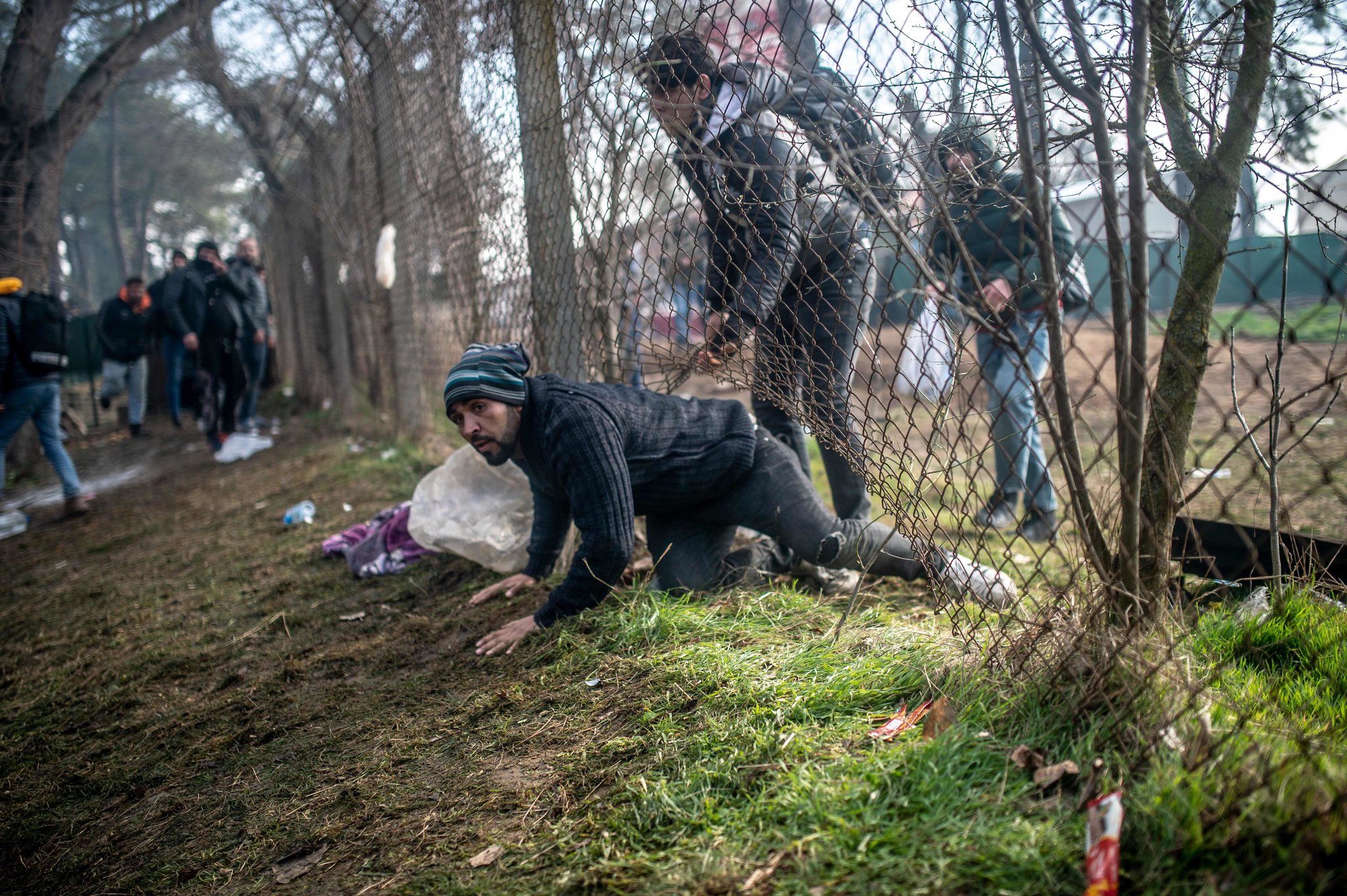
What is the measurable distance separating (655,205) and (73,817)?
246 centimetres

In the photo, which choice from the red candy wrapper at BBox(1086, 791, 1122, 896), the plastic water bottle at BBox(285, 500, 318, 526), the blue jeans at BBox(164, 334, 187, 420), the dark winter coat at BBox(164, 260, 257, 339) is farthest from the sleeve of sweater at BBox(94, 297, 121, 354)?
the red candy wrapper at BBox(1086, 791, 1122, 896)

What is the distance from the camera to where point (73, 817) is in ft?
7.13

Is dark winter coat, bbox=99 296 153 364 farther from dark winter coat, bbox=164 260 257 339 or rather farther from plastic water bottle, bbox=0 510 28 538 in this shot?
plastic water bottle, bbox=0 510 28 538

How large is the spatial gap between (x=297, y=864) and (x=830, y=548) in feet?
5.60

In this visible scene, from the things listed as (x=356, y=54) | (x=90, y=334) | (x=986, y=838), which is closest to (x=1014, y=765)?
(x=986, y=838)

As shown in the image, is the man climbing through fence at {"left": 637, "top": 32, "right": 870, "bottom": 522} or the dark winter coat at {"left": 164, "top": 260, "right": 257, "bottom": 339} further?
the dark winter coat at {"left": 164, "top": 260, "right": 257, "bottom": 339}

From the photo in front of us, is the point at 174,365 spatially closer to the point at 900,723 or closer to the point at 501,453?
the point at 501,453

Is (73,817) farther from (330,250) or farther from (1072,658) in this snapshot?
(330,250)

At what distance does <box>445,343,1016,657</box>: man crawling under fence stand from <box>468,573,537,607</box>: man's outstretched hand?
0.04ft

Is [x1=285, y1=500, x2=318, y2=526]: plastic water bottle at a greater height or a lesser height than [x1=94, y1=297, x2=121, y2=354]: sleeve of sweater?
lesser

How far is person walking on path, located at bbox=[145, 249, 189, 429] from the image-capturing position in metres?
8.67

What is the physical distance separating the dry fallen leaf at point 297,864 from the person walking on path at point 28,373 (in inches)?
219

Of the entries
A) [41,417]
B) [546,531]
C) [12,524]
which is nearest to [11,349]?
[41,417]

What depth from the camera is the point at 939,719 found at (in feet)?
5.47
